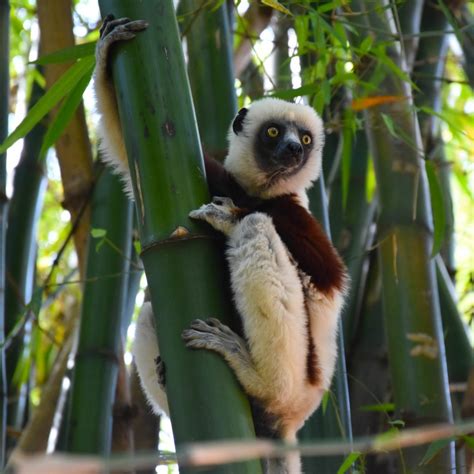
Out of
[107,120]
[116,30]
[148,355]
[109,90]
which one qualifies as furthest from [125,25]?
[148,355]

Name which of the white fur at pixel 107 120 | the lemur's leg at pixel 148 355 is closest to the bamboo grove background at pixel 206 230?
the white fur at pixel 107 120

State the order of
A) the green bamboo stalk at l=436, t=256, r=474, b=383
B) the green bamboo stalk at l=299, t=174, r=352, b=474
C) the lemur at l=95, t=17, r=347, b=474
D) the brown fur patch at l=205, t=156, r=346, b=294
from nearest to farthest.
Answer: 1. the lemur at l=95, t=17, r=347, b=474
2. the brown fur patch at l=205, t=156, r=346, b=294
3. the green bamboo stalk at l=299, t=174, r=352, b=474
4. the green bamboo stalk at l=436, t=256, r=474, b=383

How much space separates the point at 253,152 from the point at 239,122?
0.11 metres

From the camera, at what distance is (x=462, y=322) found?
2984 mm

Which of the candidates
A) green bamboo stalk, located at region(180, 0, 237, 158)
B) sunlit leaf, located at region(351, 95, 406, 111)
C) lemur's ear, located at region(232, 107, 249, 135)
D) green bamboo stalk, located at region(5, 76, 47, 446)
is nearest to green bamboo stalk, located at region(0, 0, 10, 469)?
green bamboo stalk, located at region(5, 76, 47, 446)

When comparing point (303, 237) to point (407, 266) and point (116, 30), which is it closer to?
point (407, 266)

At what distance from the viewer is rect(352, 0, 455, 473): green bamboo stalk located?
243 cm

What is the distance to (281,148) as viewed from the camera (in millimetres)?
2648

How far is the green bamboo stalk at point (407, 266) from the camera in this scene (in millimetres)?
2428

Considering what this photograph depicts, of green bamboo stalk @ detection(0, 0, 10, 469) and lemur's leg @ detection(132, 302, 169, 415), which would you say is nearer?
lemur's leg @ detection(132, 302, 169, 415)

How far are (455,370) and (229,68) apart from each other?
4.57 feet

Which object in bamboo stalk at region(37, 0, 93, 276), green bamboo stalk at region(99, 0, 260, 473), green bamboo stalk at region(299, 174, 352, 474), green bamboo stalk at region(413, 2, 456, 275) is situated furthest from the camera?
green bamboo stalk at region(413, 2, 456, 275)

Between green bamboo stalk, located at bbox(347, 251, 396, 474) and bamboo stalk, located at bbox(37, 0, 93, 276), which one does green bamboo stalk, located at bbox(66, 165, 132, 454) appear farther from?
green bamboo stalk, located at bbox(347, 251, 396, 474)

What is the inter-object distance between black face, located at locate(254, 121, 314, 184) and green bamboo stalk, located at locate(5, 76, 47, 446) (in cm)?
100
